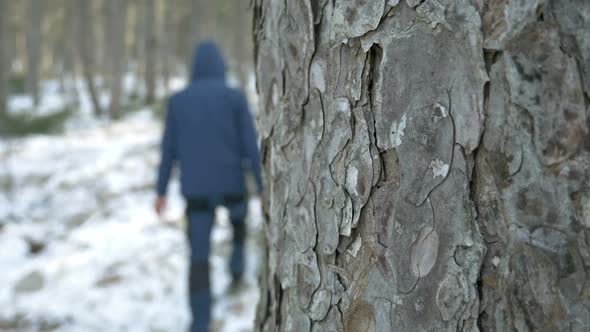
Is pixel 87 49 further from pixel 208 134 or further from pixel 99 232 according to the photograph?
pixel 208 134

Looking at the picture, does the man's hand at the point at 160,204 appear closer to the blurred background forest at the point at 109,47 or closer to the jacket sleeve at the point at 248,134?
the jacket sleeve at the point at 248,134

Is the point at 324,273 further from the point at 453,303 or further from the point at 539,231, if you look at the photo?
the point at 539,231

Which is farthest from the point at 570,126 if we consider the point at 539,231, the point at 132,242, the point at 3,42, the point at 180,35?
the point at 180,35

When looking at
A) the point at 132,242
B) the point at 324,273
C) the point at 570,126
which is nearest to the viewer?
the point at 570,126

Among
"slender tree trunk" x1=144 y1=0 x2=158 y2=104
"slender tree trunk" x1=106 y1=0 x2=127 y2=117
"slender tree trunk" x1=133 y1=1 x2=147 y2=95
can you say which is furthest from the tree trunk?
"slender tree trunk" x1=133 y1=1 x2=147 y2=95

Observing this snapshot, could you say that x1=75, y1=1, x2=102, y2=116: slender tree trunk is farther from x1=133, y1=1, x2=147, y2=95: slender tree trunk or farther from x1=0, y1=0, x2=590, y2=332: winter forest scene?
x1=0, y1=0, x2=590, y2=332: winter forest scene

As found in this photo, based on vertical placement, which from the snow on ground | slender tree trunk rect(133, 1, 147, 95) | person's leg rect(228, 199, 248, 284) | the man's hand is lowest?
the snow on ground

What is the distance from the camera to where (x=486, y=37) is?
758 mm

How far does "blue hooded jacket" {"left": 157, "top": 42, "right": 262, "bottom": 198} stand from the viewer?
127 inches

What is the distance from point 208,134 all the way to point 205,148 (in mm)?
93

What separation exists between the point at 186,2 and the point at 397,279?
22050 millimetres

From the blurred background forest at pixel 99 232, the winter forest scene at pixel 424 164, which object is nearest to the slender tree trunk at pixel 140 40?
the blurred background forest at pixel 99 232

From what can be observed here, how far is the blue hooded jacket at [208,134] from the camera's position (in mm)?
3236

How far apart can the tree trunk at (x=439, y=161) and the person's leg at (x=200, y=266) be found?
2.26m
